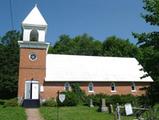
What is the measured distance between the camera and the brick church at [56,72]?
40.3m

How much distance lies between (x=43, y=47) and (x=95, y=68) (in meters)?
8.68

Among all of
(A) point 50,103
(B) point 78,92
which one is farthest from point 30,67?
(B) point 78,92

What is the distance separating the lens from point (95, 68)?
45.6 metres

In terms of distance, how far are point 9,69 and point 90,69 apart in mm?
14088

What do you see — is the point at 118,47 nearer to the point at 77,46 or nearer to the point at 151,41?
the point at 77,46

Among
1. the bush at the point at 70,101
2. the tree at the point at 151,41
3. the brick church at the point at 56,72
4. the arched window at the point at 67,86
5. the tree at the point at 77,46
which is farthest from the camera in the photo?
the tree at the point at 77,46

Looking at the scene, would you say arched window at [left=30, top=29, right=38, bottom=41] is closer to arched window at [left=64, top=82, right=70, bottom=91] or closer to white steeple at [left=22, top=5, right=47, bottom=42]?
white steeple at [left=22, top=5, right=47, bottom=42]

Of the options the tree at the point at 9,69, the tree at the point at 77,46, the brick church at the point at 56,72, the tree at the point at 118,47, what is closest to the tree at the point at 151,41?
the brick church at the point at 56,72

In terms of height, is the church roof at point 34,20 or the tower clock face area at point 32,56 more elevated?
the church roof at point 34,20

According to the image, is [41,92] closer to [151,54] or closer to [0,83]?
[0,83]

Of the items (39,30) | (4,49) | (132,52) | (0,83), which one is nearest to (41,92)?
(39,30)

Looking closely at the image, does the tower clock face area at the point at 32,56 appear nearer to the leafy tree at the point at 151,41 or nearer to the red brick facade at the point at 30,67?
the red brick facade at the point at 30,67

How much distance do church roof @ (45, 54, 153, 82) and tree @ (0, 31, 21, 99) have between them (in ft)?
27.1

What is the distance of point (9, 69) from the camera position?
5156 centimetres
